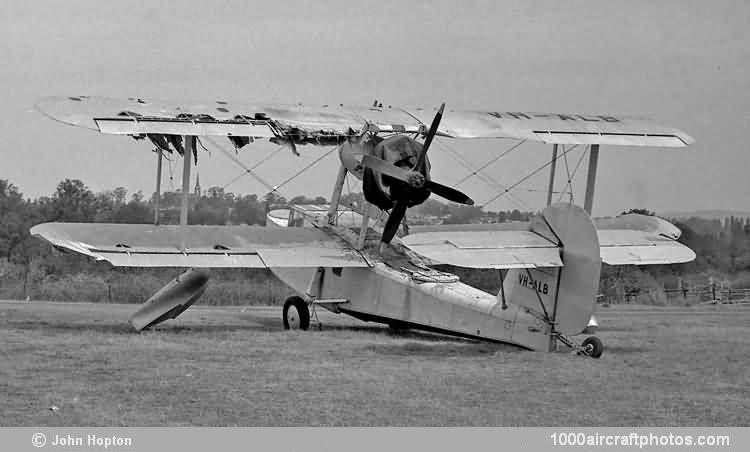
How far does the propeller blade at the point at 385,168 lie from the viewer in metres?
17.5

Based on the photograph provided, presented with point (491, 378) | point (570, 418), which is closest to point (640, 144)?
point (491, 378)

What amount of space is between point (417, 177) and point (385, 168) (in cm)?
55

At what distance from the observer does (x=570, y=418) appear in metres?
11.9

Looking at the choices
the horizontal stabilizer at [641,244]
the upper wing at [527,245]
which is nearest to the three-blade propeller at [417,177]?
the upper wing at [527,245]

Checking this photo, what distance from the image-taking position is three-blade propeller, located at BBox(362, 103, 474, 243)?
17.4 meters

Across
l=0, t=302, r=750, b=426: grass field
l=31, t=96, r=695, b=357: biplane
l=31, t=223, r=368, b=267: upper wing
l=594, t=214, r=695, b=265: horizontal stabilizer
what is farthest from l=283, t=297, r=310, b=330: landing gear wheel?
l=594, t=214, r=695, b=265: horizontal stabilizer

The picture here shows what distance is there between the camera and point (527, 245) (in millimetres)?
16234

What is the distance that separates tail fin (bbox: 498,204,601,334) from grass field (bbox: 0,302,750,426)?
60cm

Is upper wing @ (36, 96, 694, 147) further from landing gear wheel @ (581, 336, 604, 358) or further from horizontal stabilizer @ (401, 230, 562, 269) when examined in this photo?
landing gear wheel @ (581, 336, 604, 358)

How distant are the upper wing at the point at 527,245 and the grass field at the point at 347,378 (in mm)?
1323

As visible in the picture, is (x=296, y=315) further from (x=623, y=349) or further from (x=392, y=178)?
(x=623, y=349)

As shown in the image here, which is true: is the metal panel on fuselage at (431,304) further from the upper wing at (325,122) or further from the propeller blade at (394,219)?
the upper wing at (325,122)

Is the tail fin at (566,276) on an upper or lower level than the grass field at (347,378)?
upper
